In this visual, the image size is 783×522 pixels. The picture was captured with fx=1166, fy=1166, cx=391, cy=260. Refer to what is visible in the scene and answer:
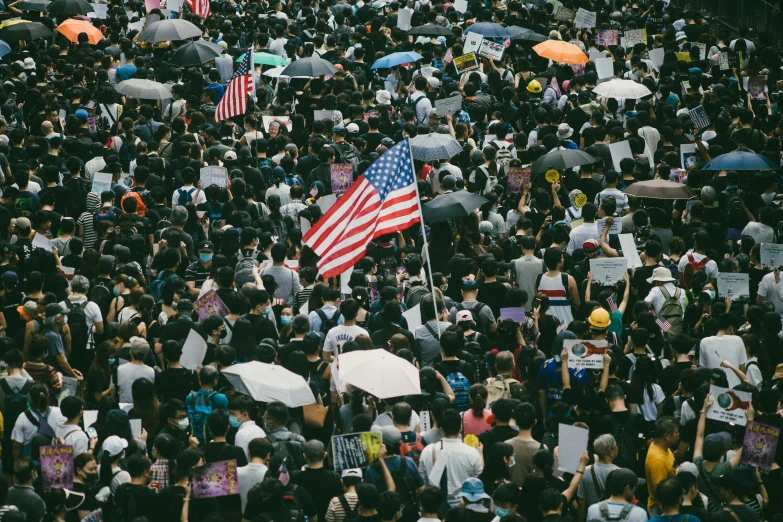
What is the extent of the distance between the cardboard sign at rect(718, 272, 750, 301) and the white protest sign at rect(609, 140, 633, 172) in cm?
414

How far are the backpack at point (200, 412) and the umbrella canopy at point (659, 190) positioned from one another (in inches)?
279

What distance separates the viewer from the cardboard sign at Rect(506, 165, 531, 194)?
1611cm

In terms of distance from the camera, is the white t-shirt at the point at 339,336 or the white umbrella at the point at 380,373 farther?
the white t-shirt at the point at 339,336

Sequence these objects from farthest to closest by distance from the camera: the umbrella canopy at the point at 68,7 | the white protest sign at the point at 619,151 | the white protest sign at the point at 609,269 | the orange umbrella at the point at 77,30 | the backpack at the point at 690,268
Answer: the umbrella canopy at the point at 68,7 → the orange umbrella at the point at 77,30 → the white protest sign at the point at 619,151 → the backpack at the point at 690,268 → the white protest sign at the point at 609,269

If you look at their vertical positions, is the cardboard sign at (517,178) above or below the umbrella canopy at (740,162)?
below

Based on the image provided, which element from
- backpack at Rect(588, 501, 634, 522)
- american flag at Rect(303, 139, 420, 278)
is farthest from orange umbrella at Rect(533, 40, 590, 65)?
backpack at Rect(588, 501, 634, 522)

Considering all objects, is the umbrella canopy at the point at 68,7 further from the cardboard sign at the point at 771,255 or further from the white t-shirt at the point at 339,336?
the cardboard sign at the point at 771,255

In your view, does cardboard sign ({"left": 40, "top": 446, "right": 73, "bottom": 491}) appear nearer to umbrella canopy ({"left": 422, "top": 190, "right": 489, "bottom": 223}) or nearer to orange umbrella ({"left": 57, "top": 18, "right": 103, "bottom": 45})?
umbrella canopy ({"left": 422, "top": 190, "right": 489, "bottom": 223})

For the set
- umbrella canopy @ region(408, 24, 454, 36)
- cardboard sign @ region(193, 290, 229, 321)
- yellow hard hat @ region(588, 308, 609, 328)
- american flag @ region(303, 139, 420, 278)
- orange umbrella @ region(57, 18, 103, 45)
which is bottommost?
orange umbrella @ region(57, 18, 103, 45)

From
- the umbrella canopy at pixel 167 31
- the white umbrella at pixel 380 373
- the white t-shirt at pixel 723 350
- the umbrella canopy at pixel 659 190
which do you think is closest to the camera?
the white umbrella at pixel 380 373

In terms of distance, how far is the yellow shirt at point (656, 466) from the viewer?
998 centimetres

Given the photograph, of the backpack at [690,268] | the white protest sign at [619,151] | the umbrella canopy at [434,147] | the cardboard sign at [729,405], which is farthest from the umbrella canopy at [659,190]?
the cardboard sign at [729,405]

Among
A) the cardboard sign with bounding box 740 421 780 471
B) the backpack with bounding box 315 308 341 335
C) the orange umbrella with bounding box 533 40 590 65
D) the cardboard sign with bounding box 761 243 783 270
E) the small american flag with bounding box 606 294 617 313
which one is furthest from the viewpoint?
the orange umbrella with bounding box 533 40 590 65

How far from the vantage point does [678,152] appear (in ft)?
59.1
